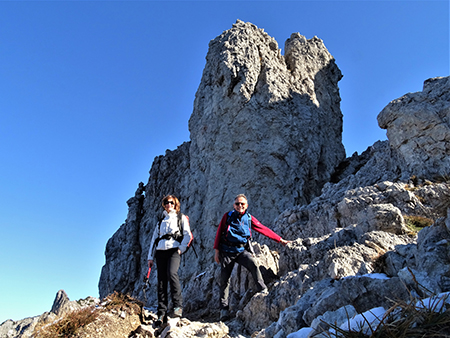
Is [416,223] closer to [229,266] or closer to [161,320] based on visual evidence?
[229,266]

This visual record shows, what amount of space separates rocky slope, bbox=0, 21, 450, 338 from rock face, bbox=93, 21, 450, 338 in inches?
1.8

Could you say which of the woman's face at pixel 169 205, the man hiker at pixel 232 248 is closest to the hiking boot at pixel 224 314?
the man hiker at pixel 232 248

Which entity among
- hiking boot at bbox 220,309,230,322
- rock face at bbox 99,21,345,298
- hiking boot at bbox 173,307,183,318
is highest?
rock face at bbox 99,21,345,298

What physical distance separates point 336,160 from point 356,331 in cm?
3604

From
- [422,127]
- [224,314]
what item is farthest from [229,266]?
[422,127]

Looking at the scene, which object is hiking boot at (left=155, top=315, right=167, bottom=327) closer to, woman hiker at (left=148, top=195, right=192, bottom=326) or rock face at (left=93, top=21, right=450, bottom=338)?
woman hiker at (left=148, top=195, right=192, bottom=326)

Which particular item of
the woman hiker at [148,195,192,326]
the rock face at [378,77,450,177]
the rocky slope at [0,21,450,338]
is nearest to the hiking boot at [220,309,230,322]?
the rocky slope at [0,21,450,338]

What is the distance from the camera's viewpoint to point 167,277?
711cm

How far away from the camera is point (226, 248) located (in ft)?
26.1

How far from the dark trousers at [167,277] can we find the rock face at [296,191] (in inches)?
31.1

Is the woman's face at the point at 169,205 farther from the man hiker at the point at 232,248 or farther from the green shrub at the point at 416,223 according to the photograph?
the green shrub at the point at 416,223

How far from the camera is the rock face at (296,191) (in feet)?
19.4

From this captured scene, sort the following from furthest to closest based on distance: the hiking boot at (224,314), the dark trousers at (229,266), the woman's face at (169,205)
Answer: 1. the hiking boot at (224,314)
2. the dark trousers at (229,266)
3. the woman's face at (169,205)

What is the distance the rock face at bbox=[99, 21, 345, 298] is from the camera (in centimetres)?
3150
